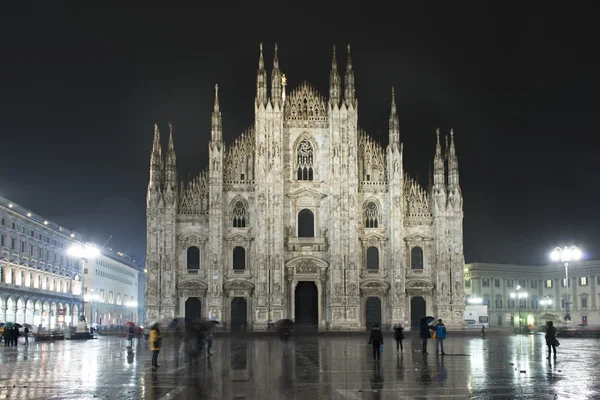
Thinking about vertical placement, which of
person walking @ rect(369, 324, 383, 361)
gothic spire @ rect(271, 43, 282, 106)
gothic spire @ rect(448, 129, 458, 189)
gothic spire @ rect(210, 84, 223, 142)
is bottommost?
person walking @ rect(369, 324, 383, 361)

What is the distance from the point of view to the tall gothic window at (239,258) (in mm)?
71250

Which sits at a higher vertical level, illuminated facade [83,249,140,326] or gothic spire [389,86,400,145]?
gothic spire [389,86,400,145]

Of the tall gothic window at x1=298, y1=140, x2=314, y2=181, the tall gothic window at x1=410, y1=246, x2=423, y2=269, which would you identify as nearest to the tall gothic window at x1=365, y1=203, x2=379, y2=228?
the tall gothic window at x1=410, y1=246, x2=423, y2=269

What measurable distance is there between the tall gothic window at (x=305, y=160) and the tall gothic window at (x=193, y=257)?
12.0 m

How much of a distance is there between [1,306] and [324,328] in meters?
30.7

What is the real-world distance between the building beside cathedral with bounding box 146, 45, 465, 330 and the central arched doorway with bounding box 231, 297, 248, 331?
11 cm

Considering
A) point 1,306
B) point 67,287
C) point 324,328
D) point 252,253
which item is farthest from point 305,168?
point 67,287

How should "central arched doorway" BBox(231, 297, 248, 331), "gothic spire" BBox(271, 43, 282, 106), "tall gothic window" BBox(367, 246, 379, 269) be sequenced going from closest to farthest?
"central arched doorway" BBox(231, 297, 248, 331)
"gothic spire" BBox(271, 43, 282, 106)
"tall gothic window" BBox(367, 246, 379, 269)

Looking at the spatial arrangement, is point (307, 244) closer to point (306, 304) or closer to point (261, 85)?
point (306, 304)

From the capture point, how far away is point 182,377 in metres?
24.1

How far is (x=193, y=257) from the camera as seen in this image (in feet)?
233

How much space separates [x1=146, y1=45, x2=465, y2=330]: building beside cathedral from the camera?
69562mm

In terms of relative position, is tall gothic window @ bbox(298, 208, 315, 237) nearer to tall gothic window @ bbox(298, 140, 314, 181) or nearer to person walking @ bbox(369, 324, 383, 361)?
tall gothic window @ bbox(298, 140, 314, 181)

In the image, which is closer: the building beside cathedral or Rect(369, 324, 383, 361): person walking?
Rect(369, 324, 383, 361): person walking
